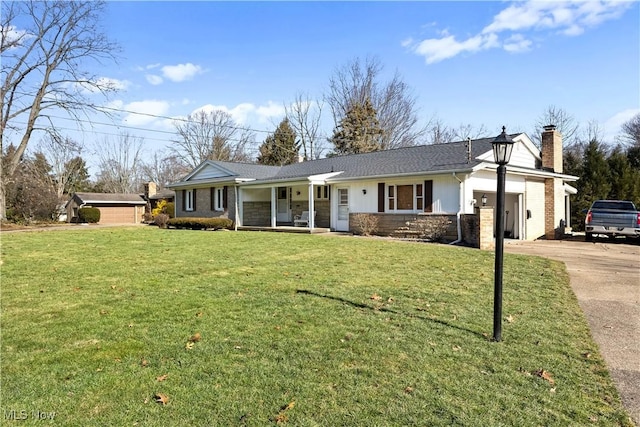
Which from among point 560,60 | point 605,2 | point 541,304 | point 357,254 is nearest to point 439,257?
point 357,254

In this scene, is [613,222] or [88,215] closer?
[613,222]

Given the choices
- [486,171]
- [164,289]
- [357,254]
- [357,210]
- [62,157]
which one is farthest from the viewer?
[62,157]

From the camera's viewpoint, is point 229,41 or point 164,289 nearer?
point 164,289

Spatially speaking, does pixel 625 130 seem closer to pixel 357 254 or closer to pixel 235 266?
pixel 357 254

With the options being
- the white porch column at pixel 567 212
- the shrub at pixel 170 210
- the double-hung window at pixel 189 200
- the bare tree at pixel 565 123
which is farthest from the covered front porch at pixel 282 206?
the bare tree at pixel 565 123

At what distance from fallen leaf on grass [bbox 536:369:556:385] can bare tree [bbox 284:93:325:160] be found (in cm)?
3906

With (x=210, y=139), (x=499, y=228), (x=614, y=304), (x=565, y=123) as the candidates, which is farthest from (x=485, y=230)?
(x=210, y=139)

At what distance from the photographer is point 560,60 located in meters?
14.0

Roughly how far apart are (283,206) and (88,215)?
854 inches

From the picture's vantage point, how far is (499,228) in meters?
4.68

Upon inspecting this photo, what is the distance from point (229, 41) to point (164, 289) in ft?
45.3

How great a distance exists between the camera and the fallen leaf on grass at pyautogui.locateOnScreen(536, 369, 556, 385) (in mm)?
3446

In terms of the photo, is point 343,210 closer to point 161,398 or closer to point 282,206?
point 282,206

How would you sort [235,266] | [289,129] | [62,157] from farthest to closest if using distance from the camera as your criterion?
1. [62,157]
2. [289,129]
3. [235,266]
